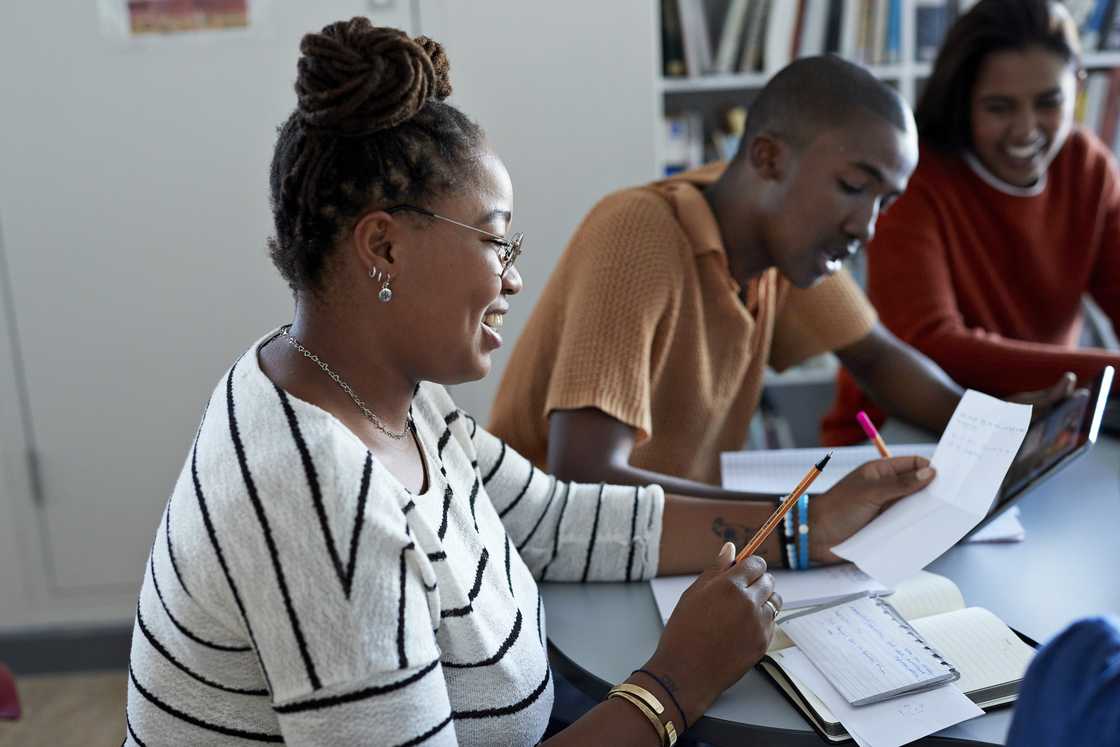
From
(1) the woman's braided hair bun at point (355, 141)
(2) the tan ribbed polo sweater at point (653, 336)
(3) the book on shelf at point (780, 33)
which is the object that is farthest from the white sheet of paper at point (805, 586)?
(3) the book on shelf at point (780, 33)

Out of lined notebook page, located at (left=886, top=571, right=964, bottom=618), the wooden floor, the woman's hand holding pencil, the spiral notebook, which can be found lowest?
the wooden floor

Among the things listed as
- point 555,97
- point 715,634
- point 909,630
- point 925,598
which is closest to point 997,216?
point 555,97

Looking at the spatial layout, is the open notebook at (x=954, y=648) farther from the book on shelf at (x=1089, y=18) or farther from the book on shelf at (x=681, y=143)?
the book on shelf at (x=1089, y=18)

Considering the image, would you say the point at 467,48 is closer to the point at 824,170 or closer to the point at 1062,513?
the point at 824,170

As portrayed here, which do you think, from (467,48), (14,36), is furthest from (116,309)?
(467,48)

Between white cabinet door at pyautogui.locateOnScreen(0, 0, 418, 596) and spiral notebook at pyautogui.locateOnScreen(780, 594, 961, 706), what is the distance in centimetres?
177

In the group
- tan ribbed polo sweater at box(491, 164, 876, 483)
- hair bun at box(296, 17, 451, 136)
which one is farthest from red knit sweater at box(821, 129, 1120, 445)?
hair bun at box(296, 17, 451, 136)

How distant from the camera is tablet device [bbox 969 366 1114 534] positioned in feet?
3.97

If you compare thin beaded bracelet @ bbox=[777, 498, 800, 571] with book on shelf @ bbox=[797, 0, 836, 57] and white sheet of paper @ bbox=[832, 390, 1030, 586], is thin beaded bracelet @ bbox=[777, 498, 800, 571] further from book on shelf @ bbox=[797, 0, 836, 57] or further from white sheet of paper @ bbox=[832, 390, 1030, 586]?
book on shelf @ bbox=[797, 0, 836, 57]

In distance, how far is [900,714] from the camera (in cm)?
86

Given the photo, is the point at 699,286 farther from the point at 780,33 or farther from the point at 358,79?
the point at 780,33

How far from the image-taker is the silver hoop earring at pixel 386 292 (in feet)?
2.89

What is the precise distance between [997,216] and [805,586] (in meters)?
1.35

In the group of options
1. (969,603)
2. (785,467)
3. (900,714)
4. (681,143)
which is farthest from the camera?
(681,143)
